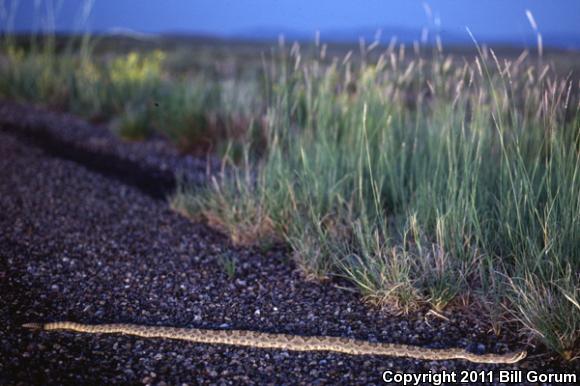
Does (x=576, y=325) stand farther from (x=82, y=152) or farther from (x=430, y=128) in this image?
(x=82, y=152)

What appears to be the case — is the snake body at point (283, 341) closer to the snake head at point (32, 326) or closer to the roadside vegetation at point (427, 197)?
the snake head at point (32, 326)

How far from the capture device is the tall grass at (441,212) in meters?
3.88

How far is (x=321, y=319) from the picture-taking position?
4043 mm

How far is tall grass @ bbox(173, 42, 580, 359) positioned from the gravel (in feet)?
0.64

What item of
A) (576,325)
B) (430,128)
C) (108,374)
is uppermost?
(430,128)

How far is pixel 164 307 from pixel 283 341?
96 cm

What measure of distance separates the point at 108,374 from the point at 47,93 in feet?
35.1

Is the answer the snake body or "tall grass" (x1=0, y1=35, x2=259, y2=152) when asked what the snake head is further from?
"tall grass" (x1=0, y1=35, x2=259, y2=152)

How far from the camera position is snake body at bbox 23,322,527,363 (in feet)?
11.4

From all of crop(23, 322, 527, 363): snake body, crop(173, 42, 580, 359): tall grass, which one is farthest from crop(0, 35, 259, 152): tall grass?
crop(23, 322, 527, 363): snake body

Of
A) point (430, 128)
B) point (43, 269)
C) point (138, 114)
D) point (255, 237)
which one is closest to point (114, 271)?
point (43, 269)

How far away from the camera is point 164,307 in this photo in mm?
4215

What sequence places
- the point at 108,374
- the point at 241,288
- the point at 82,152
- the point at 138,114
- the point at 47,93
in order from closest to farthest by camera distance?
the point at 108,374, the point at 241,288, the point at 82,152, the point at 138,114, the point at 47,93

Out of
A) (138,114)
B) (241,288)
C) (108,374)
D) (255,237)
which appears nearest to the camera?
(108,374)
